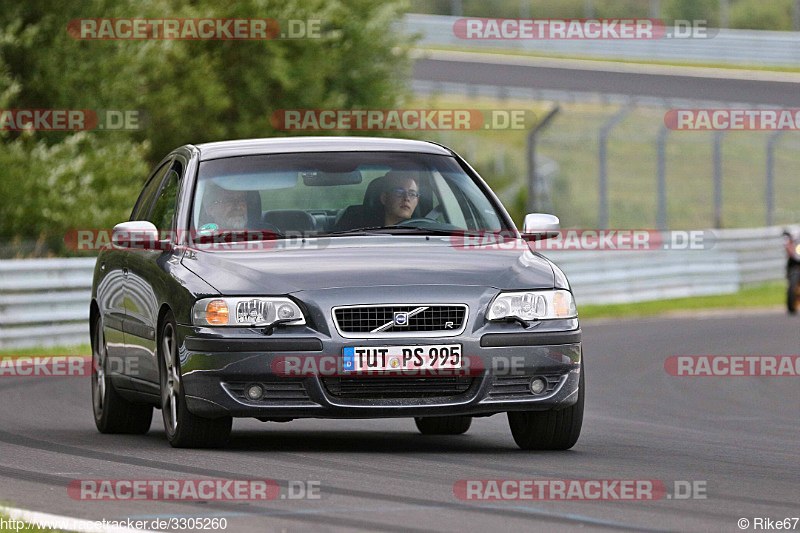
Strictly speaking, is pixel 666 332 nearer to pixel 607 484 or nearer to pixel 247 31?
pixel 247 31

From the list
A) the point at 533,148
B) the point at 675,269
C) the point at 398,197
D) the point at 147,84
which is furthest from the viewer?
the point at 675,269

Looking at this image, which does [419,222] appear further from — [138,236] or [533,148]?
[533,148]

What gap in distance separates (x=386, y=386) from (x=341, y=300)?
0.48 meters

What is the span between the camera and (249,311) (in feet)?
28.5

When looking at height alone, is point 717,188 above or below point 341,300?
above

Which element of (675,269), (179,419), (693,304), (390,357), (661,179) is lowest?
(693,304)

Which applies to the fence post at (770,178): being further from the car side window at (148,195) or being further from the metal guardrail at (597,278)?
the car side window at (148,195)

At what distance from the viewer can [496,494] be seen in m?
7.46

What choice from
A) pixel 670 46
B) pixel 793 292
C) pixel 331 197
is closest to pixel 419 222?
pixel 331 197

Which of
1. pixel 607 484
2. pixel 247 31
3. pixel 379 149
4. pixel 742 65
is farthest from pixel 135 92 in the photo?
pixel 742 65

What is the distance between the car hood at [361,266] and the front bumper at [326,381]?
27 cm

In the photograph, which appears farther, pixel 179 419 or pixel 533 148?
pixel 533 148

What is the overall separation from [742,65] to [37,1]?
1258 inches

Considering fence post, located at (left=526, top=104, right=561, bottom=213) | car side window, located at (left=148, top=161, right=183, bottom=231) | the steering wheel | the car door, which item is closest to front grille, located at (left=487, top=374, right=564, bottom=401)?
the steering wheel
